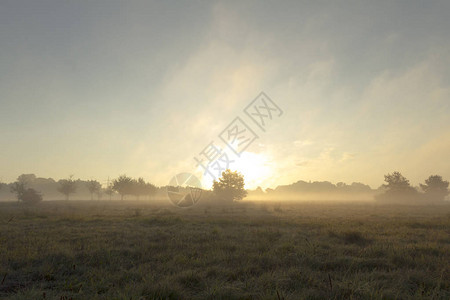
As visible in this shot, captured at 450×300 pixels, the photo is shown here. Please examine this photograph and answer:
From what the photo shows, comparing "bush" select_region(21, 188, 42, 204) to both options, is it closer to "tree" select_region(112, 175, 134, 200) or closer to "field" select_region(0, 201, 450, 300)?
"tree" select_region(112, 175, 134, 200)

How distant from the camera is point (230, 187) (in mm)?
62281

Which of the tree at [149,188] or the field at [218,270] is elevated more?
the tree at [149,188]

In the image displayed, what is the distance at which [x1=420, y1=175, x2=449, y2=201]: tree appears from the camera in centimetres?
7319

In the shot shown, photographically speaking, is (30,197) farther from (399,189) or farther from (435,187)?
(435,187)

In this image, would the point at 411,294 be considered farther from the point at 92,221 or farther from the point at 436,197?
the point at 436,197

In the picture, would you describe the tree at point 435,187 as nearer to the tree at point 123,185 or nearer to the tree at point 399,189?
the tree at point 399,189

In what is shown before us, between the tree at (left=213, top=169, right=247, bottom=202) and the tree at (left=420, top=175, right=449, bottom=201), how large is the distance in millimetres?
62683

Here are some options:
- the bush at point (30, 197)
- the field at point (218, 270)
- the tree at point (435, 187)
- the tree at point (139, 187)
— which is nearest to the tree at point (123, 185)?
the tree at point (139, 187)

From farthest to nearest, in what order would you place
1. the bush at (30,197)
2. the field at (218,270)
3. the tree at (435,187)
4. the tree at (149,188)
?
the tree at (149,188)
the tree at (435,187)
the bush at (30,197)
the field at (218,270)

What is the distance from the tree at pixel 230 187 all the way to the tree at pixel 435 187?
6268 centimetres

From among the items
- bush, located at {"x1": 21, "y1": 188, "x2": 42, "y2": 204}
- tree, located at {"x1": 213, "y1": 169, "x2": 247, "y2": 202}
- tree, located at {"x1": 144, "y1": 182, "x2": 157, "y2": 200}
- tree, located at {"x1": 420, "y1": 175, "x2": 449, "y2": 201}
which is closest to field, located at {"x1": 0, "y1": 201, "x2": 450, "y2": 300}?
bush, located at {"x1": 21, "y1": 188, "x2": 42, "y2": 204}

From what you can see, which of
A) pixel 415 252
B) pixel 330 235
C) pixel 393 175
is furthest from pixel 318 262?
pixel 393 175

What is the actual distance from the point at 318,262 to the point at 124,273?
5.23 metres

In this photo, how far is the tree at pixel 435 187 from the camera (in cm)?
7319
